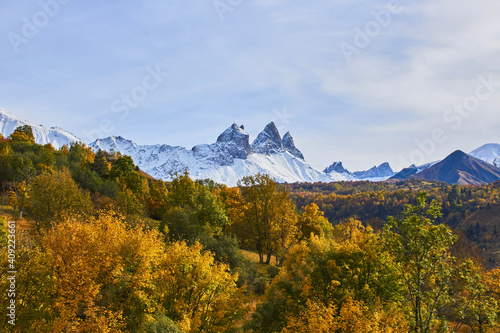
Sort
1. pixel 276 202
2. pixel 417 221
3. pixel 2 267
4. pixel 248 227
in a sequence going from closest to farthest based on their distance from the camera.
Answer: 1. pixel 417 221
2. pixel 2 267
3. pixel 276 202
4. pixel 248 227

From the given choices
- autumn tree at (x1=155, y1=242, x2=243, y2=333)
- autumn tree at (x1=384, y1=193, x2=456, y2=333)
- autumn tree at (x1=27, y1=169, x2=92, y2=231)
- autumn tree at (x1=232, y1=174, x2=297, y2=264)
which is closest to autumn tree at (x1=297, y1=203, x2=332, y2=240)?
autumn tree at (x1=232, y1=174, x2=297, y2=264)

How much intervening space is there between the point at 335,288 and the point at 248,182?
26651 mm

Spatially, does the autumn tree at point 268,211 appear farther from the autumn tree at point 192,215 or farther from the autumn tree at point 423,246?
the autumn tree at point 423,246

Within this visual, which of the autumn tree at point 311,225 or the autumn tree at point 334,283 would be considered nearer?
the autumn tree at point 334,283

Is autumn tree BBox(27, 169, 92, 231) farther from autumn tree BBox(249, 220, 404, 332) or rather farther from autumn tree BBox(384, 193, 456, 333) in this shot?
autumn tree BBox(384, 193, 456, 333)

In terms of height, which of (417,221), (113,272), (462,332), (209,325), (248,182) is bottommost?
(462,332)

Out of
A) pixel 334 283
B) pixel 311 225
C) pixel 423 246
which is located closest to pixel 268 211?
pixel 311 225

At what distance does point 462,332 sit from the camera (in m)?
37.2

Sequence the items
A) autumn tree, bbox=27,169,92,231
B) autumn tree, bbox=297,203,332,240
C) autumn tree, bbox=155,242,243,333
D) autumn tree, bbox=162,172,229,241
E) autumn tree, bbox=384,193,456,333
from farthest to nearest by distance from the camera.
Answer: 1. autumn tree, bbox=297,203,332,240
2. autumn tree, bbox=162,172,229,241
3. autumn tree, bbox=27,169,92,231
4. autumn tree, bbox=155,242,243,333
5. autumn tree, bbox=384,193,456,333

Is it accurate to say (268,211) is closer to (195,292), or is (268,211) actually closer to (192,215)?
(192,215)

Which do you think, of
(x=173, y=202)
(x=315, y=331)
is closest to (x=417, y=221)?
(x=315, y=331)

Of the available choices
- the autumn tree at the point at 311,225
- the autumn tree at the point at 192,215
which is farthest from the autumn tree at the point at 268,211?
the autumn tree at the point at 311,225

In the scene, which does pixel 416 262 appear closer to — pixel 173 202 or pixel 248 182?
pixel 248 182

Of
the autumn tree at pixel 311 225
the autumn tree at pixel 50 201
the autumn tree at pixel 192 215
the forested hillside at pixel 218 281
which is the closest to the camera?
the forested hillside at pixel 218 281
